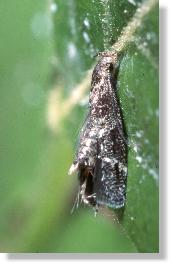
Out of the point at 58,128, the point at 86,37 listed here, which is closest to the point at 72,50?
the point at 86,37

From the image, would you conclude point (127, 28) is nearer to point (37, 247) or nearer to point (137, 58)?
point (137, 58)

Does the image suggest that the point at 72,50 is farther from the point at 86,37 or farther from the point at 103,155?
the point at 103,155

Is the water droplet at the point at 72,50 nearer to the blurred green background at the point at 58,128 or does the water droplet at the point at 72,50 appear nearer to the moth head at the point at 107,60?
the blurred green background at the point at 58,128

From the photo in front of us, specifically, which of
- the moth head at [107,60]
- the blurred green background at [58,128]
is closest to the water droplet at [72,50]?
the blurred green background at [58,128]

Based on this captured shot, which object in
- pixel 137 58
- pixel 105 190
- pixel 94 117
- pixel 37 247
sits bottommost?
pixel 37 247

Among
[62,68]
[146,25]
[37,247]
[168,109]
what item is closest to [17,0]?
[62,68]

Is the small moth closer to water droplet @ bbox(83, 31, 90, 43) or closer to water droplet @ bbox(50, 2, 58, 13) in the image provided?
water droplet @ bbox(83, 31, 90, 43)
